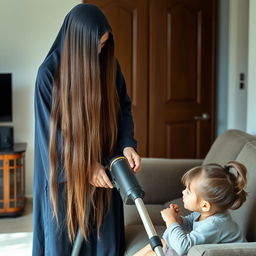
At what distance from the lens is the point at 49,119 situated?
5.87 ft

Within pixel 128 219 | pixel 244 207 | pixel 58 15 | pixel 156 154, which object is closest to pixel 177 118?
pixel 156 154

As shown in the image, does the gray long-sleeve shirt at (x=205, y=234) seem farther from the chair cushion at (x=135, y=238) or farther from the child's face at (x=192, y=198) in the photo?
the chair cushion at (x=135, y=238)

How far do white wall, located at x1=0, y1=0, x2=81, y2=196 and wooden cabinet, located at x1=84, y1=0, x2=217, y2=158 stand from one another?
433 millimetres

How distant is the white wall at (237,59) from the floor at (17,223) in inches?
71.7

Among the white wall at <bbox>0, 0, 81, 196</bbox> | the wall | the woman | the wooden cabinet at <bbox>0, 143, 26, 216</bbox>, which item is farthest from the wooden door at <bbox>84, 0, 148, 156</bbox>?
the woman

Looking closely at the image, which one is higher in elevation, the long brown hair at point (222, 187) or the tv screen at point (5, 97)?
the tv screen at point (5, 97)

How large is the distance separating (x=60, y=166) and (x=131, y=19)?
2.53 meters

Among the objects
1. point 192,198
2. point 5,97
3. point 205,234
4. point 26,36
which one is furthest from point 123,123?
point 26,36

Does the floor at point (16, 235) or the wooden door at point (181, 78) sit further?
the wooden door at point (181, 78)

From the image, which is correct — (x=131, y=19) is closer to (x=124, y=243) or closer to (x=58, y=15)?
(x=58, y=15)

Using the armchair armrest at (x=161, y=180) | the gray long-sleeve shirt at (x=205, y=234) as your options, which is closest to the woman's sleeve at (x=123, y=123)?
the gray long-sleeve shirt at (x=205, y=234)

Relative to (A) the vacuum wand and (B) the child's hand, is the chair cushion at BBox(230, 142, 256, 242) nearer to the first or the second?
(B) the child's hand

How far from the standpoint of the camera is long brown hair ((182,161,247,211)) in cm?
167

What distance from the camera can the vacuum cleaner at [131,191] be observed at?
1183 millimetres
